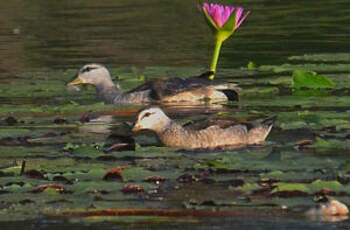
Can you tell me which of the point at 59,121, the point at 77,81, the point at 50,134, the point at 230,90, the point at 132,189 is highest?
the point at 77,81

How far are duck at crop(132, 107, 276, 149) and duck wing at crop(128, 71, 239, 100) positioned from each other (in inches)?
128

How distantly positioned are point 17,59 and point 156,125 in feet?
27.2

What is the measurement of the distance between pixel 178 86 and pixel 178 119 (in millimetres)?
1603

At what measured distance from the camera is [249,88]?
568 inches

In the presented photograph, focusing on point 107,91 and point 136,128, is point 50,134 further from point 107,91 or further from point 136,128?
point 107,91

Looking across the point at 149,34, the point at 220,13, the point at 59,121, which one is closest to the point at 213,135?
the point at 59,121

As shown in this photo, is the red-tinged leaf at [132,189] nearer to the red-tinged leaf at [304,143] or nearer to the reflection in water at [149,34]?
the red-tinged leaf at [304,143]

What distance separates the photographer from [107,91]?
47.5 ft

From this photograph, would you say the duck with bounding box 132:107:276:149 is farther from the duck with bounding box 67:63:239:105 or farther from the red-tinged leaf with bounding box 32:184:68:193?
the duck with bounding box 67:63:239:105

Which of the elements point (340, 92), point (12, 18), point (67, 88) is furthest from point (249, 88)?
point (12, 18)

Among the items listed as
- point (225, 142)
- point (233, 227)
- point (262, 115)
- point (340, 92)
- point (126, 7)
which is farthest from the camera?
point (126, 7)

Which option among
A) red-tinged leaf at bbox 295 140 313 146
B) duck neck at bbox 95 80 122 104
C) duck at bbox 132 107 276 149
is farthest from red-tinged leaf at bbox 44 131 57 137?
duck neck at bbox 95 80 122 104

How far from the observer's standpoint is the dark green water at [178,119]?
831 cm

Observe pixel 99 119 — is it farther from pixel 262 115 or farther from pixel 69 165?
pixel 69 165
